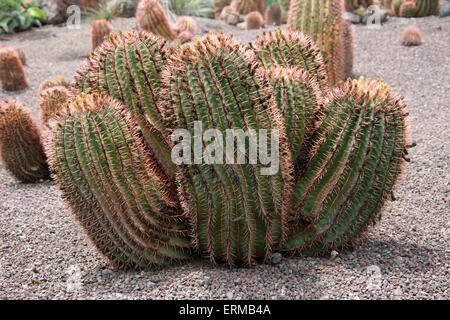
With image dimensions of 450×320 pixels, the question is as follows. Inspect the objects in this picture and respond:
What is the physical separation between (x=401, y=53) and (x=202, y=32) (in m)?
4.01

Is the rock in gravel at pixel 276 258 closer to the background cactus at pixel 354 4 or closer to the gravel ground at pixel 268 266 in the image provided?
the gravel ground at pixel 268 266

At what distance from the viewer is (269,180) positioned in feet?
8.20

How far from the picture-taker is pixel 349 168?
2639 millimetres

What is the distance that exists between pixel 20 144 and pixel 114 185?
8.23ft

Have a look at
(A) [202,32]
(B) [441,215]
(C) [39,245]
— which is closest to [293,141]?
(B) [441,215]

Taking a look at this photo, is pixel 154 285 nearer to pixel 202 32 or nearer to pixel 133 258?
pixel 133 258

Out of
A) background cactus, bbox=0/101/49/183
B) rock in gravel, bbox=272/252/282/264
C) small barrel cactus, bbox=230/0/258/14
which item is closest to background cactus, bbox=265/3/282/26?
small barrel cactus, bbox=230/0/258/14

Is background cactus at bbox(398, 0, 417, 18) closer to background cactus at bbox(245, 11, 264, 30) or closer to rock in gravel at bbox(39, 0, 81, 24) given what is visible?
background cactus at bbox(245, 11, 264, 30)

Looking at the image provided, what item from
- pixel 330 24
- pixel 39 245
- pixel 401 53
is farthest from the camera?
pixel 401 53

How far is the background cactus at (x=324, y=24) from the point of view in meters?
5.29

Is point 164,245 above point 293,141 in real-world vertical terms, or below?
below

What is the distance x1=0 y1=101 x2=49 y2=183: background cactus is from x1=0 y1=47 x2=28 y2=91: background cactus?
3.63 m

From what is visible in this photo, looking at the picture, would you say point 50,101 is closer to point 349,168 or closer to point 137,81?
point 137,81

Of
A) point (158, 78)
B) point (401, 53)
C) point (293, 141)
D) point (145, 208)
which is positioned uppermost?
point (158, 78)
